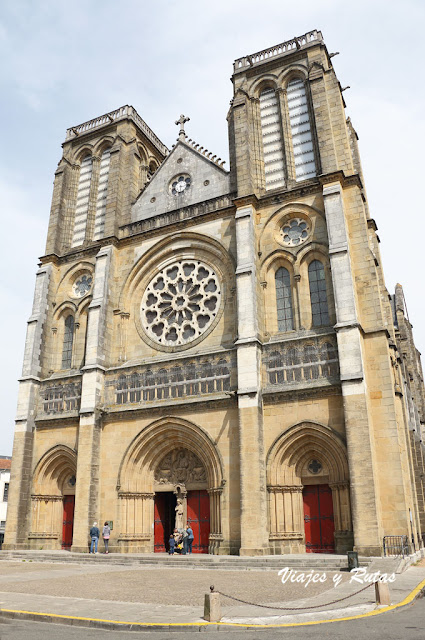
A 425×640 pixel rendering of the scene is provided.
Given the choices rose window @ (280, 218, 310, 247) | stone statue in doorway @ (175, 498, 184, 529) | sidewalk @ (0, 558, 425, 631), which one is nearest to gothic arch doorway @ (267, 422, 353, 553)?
sidewalk @ (0, 558, 425, 631)

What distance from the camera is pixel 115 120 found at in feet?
90.7

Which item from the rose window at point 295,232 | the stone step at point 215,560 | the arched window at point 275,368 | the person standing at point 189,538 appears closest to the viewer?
the stone step at point 215,560

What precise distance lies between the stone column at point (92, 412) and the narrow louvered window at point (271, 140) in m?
8.03

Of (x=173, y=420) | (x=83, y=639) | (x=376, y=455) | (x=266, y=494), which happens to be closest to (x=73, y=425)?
(x=173, y=420)

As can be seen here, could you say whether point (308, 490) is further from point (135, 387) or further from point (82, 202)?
point (82, 202)

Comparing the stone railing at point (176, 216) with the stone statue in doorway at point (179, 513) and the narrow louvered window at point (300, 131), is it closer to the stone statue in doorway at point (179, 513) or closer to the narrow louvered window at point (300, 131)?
the narrow louvered window at point (300, 131)

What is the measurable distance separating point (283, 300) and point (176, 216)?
6.70 metres

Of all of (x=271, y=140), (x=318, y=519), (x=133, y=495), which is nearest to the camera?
(x=318, y=519)

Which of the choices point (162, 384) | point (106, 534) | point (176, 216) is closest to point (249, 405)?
point (162, 384)

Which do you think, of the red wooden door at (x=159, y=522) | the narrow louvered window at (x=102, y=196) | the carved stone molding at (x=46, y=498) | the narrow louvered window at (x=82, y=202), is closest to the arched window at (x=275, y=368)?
the red wooden door at (x=159, y=522)

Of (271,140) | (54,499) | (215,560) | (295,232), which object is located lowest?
(215,560)

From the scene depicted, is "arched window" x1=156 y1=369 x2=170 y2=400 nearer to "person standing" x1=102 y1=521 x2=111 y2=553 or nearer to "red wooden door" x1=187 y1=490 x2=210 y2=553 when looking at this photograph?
"red wooden door" x1=187 y1=490 x2=210 y2=553

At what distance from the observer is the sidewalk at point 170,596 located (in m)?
7.72

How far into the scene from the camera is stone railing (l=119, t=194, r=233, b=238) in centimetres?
2264
